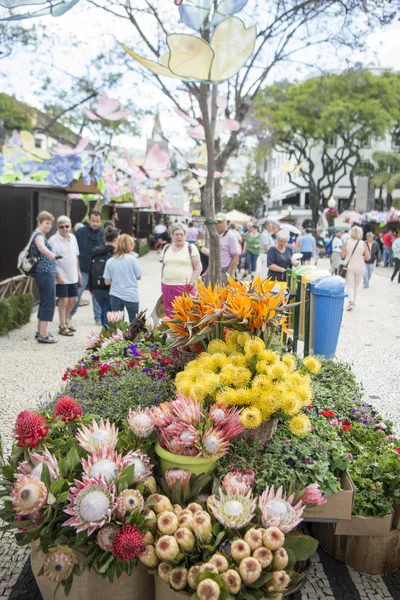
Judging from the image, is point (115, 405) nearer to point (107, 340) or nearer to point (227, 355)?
point (227, 355)

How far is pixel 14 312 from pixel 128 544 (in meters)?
7.06

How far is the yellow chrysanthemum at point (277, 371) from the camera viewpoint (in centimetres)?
270

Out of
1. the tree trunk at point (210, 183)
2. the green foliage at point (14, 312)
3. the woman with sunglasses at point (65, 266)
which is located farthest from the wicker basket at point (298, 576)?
the green foliage at point (14, 312)

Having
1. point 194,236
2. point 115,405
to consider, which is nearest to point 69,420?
point 115,405

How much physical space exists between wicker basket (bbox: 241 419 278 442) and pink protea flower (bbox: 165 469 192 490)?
0.42 metres

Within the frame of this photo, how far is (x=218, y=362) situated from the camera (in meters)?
2.88

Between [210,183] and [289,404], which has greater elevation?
[210,183]

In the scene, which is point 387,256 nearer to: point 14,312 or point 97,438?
point 14,312

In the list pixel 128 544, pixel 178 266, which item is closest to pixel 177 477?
pixel 128 544

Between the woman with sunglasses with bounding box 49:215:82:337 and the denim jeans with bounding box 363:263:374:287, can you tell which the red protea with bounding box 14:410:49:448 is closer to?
the woman with sunglasses with bounding box 49:215:82:337

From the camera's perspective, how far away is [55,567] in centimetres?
212

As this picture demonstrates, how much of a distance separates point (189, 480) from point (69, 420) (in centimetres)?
73

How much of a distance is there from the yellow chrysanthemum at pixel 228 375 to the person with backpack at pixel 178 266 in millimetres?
4078

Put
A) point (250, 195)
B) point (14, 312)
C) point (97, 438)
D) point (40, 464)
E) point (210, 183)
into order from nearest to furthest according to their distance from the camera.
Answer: point (40, 464) < point (97, 438) < point (210, 183) < point (14, 312) < point (250, 195)
